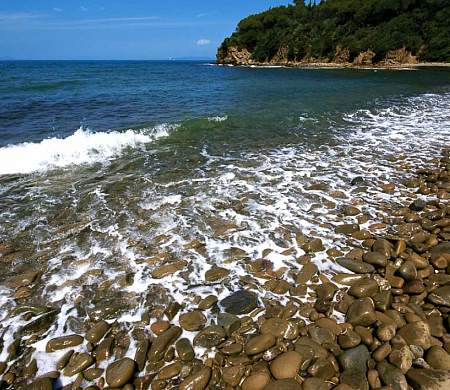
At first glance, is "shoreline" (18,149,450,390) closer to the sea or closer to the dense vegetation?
the sea

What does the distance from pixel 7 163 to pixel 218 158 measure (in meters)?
6.75

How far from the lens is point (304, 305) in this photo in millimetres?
4203

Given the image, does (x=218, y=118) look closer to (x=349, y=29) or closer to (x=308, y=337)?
(x=308, y=337)

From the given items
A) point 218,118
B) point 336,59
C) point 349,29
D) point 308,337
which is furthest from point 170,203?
point 349,29

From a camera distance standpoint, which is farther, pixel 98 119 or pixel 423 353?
pixel 98 119

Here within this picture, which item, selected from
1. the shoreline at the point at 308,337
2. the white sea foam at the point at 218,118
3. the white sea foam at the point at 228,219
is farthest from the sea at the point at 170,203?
the white sea foam at the point at 218,118

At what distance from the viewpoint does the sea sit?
14.7ft

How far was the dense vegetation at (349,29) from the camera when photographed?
7138cm

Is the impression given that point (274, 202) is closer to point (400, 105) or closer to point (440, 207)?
point (440, 207)

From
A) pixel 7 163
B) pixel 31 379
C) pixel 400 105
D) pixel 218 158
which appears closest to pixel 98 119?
pixel 7 163

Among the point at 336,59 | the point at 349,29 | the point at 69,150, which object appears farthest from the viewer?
the point at 349,29

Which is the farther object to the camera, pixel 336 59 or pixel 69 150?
pixel 336 59

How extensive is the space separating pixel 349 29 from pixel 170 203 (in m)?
98.1

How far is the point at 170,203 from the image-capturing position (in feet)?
23.8
